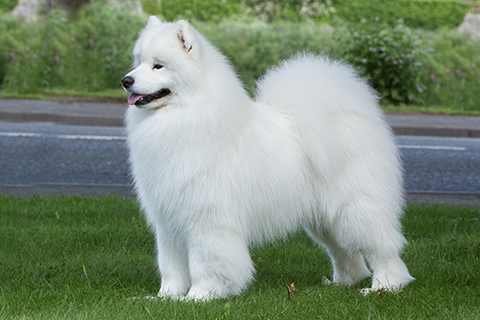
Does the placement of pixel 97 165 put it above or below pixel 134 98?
below

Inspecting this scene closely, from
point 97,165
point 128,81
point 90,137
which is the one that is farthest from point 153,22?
point 90,137

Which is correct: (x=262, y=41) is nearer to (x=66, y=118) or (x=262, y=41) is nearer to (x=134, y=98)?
(x=66, y=118)

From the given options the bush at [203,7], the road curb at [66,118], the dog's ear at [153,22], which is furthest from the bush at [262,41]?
the dog's ear at [153,22]

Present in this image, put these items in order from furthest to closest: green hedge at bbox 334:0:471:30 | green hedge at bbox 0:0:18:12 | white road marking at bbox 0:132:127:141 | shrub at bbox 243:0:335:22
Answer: green hedge at bbox 334:0:471:30 → shrub at bbox 243:0:335:22 → green hedge at bbox 0:0:18:12 → white road marking at bbox 0:132:127:141

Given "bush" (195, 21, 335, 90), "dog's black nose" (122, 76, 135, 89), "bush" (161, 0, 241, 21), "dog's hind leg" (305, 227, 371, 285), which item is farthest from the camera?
"bush" (161, 0, 241, 21)

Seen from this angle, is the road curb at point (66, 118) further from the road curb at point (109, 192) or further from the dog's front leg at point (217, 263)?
the dog's front leg at point (217, 263)

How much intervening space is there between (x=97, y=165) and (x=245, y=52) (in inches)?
348

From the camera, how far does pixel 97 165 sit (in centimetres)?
768

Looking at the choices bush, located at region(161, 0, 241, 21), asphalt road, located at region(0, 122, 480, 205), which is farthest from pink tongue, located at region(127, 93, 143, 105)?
bush, located at region(161, 0, 241, 21)

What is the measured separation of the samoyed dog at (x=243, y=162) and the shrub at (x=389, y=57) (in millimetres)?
10463

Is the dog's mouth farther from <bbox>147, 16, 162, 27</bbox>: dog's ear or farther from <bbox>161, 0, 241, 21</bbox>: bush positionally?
<bbox>161, 0, 241, 21</bbox>: bush

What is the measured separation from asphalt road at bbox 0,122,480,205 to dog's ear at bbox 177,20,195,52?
11.9 feet

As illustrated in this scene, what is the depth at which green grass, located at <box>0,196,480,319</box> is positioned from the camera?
313 cm

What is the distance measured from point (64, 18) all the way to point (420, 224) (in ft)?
45.9
